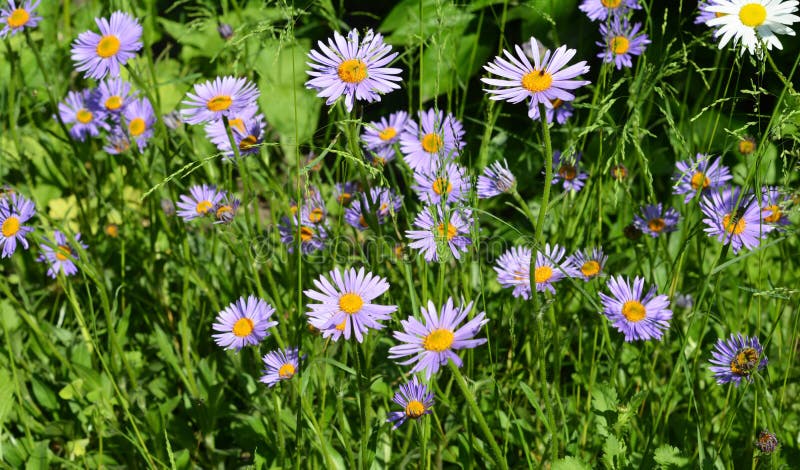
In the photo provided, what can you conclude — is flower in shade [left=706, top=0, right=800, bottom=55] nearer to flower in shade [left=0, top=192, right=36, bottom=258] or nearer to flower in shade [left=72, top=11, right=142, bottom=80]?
flower in shade [left=72, top=11, right=142, bottom=80]

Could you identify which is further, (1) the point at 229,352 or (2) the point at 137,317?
(2) the point at 137,317

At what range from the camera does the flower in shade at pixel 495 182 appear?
1425mm

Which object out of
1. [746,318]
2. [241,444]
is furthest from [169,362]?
[746,318]

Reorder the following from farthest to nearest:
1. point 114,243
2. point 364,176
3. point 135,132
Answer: point 114,243 < point 135,132 < point 364,176

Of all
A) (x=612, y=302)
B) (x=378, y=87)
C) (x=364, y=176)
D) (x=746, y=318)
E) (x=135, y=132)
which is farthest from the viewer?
(x=135, y=132)

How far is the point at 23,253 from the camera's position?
7.30 ft

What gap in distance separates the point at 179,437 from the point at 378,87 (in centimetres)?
98

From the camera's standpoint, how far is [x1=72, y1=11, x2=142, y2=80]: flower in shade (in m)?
1.63

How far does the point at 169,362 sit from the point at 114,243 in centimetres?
55

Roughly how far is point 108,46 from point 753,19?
126 cm

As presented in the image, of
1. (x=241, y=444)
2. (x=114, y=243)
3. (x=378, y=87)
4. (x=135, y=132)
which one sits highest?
(x=135, y=132)

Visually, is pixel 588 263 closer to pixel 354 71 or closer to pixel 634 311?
pixel 634 311

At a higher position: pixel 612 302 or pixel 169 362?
pixel 169 362

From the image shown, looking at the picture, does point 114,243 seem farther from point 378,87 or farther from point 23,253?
point 378,87
